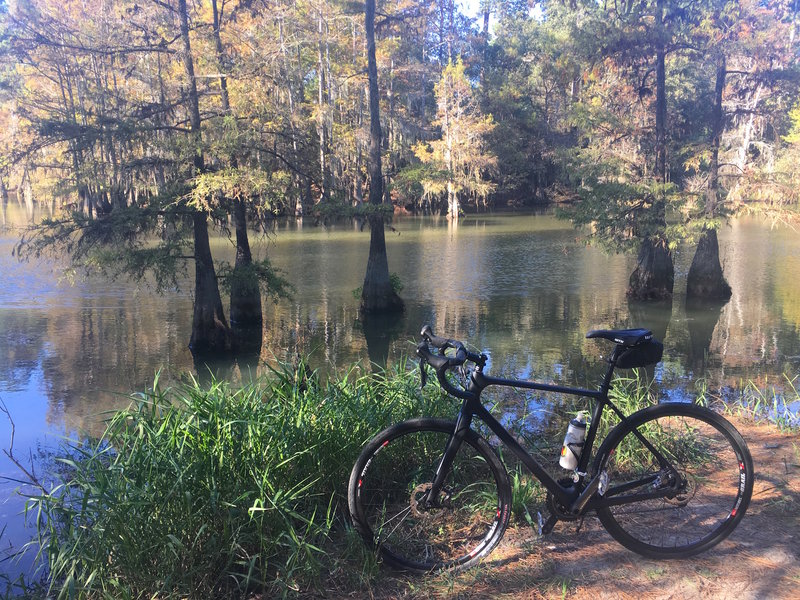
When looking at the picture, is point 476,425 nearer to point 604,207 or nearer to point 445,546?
point 445,546

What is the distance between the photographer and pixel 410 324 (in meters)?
14.1

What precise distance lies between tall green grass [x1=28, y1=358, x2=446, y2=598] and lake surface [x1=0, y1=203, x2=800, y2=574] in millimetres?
2095

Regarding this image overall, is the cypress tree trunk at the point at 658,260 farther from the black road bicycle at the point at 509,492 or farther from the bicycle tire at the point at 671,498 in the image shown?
the black road bicycle at the point at 509,492

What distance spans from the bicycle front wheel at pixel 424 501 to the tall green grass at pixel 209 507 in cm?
22

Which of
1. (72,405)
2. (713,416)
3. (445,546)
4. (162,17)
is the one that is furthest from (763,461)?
(162,17)

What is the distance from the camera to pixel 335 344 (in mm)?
12492

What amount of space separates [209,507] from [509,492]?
136cm

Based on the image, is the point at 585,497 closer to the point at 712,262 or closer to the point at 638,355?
the point at 638,355

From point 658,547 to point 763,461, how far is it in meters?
1.59

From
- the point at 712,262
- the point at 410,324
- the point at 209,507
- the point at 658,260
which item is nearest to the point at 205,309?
the point at 410,324

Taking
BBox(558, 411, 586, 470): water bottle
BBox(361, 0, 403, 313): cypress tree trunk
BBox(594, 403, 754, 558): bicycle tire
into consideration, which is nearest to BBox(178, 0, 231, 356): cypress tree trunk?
BBox(361, 0, 403, 313): cypress tree trunk

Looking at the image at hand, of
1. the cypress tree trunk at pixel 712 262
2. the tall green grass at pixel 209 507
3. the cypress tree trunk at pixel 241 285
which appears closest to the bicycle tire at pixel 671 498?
the tall green grass at pixel 209 507

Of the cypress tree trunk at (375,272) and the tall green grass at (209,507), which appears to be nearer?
the tall green grass at (209,507)

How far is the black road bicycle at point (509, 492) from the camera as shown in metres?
2.71
